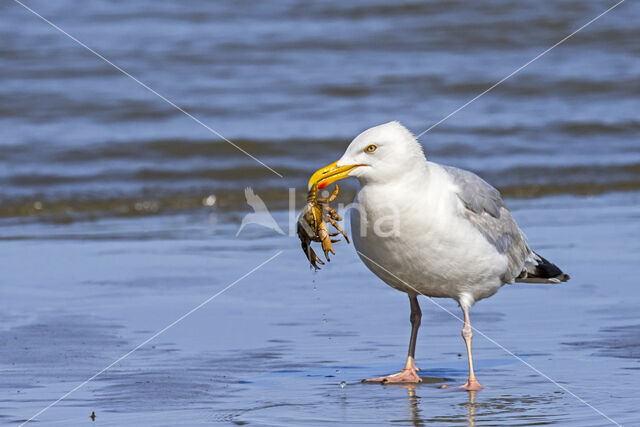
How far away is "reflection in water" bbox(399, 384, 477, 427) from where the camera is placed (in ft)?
13.9

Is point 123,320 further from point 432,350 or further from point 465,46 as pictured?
point 465,46

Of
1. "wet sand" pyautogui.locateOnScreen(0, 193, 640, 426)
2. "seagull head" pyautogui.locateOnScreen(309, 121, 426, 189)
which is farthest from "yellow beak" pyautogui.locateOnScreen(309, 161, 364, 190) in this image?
"wet sand" pyautogui.locateOnScreen(0, 193, 640, 426)

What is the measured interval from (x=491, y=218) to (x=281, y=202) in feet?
16.3

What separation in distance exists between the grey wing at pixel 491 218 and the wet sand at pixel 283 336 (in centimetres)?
41

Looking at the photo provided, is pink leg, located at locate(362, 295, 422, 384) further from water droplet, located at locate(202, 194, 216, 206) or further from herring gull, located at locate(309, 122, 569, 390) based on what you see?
water droplet, located at locate(202, 194, 216, 206)

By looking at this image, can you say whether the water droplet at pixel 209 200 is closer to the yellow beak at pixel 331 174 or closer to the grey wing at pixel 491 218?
the grey wing at pixel 491 218

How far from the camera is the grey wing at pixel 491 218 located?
16.8ft

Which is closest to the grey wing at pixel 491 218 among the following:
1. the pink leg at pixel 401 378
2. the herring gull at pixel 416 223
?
the herring gull at pixel 416 223

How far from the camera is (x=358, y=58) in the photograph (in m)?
16.8

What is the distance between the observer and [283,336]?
18.6ft

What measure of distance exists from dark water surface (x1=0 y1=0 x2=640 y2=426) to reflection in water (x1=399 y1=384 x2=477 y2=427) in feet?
0.06

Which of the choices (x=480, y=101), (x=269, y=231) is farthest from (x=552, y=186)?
(x=480, y=101)

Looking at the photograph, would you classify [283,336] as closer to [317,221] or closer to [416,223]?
[317,221]

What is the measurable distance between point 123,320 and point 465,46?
480 inches
